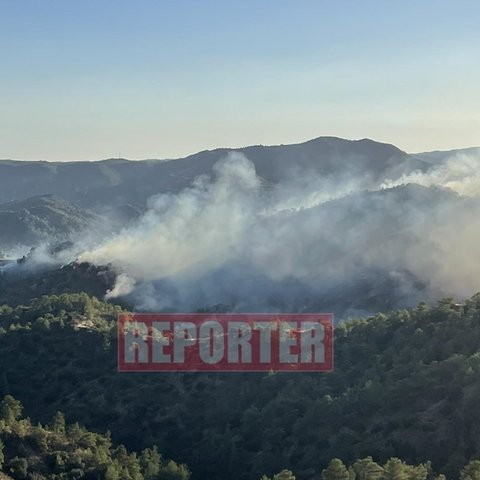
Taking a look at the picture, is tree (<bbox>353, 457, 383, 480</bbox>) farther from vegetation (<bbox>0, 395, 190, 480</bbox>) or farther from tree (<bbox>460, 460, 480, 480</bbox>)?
vegetation (<bbox>0, 395, 190, 480</bbox>)

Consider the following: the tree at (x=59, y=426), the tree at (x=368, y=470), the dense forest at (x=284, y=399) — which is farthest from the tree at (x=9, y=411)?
the tree at (x=368, y=470)

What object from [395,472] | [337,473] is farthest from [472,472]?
[337,473]

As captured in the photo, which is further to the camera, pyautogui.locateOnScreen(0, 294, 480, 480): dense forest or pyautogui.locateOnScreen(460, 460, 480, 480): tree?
pyautogui.locateOnScreen(0, 294, 480, 480): dense forest

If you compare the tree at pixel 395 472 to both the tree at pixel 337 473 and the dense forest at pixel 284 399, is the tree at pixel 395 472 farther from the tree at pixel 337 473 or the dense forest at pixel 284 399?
the tree at pixel 337 473

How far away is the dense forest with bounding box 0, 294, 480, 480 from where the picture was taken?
8850 cm

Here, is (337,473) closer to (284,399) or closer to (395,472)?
(395,472)

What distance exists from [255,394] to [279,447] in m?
15.6

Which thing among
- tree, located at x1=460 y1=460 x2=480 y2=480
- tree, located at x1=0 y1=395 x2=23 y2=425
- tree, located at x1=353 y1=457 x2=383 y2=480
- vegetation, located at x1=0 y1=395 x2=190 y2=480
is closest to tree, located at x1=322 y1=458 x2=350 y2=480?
tree, located at x1=353 y1=457 x2=383 y2=480

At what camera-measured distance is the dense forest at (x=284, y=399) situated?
88.5 meters

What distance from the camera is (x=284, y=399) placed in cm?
10494

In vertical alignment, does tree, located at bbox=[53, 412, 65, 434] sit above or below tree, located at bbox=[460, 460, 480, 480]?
below

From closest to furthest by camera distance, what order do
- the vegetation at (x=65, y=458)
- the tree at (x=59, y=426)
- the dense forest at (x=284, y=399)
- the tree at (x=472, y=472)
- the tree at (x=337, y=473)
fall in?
the tree at (x=472, y=472)
the tree at (x=337, y=473)
the vegetation at (x=65, y=458)
the dense forest at (x=284, y=399)
the tree at (x=59, y=426)

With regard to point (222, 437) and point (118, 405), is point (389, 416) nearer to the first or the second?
point (222, 437)

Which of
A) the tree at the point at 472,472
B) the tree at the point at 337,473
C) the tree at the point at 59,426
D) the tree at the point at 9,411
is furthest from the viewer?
the tree at the point at 59,426
